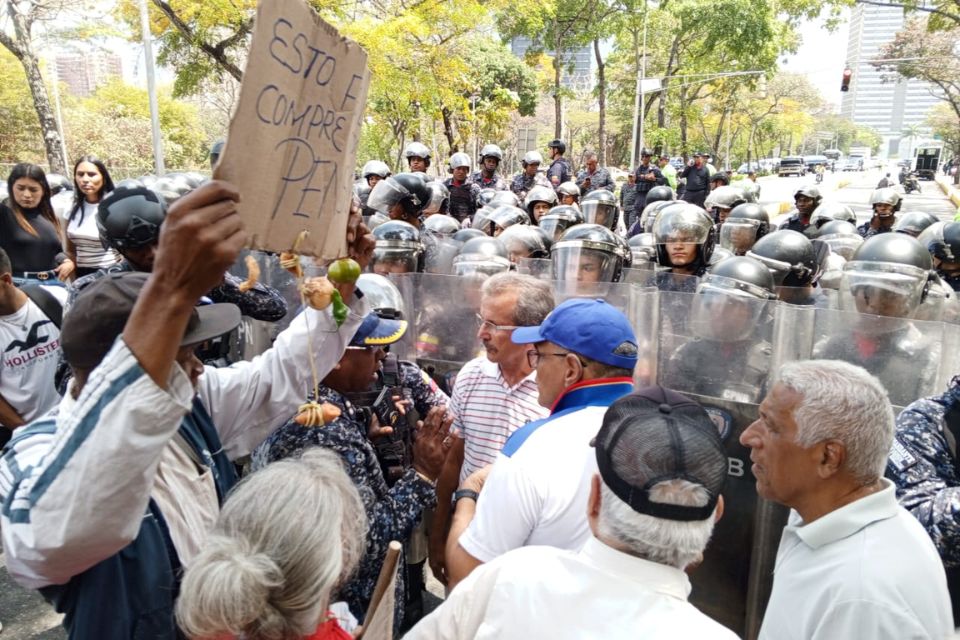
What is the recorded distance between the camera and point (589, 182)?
14.4 metres

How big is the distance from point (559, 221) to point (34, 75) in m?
14.2

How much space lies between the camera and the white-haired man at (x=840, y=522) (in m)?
1.66

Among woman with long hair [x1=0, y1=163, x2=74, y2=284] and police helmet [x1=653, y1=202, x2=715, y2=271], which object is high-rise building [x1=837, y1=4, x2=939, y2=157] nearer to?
police helmet [x1=653, y1=202, x2=715, y2=271]

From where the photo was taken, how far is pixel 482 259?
4723mm

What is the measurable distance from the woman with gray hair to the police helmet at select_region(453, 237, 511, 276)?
10.1ft

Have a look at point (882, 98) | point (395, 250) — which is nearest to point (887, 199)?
point (395, 250)

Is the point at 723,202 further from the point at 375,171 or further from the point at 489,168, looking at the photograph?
the point at 375,171

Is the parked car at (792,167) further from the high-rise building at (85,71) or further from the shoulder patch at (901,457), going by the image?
the shoulder patch at (901,457)

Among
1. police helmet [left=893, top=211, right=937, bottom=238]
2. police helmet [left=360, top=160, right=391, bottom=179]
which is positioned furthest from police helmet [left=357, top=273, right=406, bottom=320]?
police helmet [left=360, top=160, right=391, bottom=179]

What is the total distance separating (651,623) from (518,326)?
5.78ft

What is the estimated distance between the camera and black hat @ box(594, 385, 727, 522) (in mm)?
1399

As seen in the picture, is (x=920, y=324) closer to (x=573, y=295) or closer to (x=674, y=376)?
(x=674, y=376)

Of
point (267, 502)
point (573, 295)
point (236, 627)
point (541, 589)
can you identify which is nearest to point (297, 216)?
point (267, 502)

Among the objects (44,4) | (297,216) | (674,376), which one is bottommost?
(674,376)
